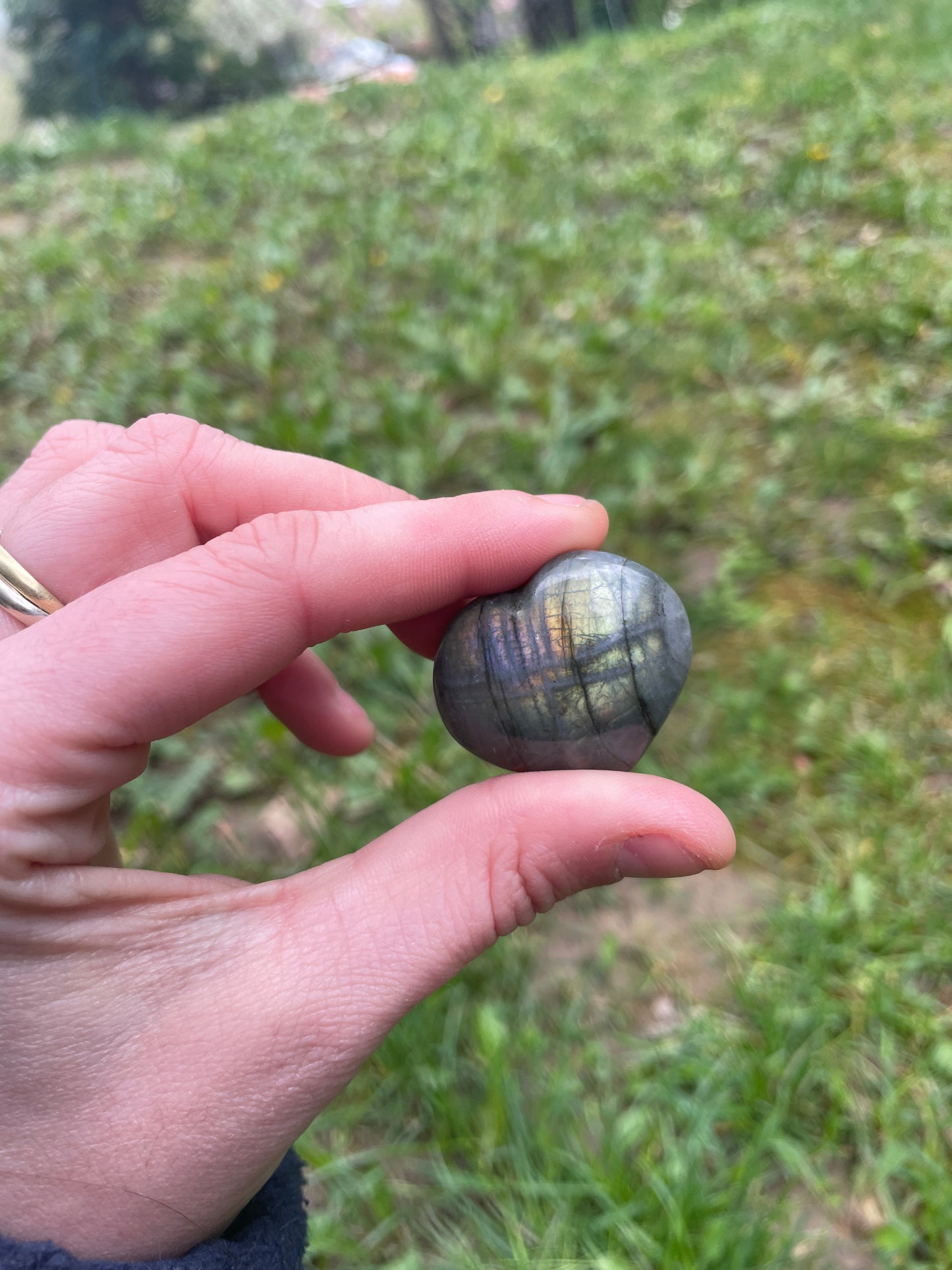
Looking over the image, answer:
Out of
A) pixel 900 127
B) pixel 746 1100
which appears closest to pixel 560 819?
pixel 746 1100

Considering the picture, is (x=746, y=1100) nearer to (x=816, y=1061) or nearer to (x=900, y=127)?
(x=816, y=1061)

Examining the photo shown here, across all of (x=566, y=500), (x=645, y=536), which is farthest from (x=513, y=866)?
(x=645, y=536)

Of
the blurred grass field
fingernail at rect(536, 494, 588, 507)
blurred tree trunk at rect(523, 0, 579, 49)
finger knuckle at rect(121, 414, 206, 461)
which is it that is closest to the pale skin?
fingernail at rect(536, 494, 588, 507)

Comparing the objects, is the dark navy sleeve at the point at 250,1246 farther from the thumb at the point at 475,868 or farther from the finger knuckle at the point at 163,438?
the finger knuckle at the point at 163,438

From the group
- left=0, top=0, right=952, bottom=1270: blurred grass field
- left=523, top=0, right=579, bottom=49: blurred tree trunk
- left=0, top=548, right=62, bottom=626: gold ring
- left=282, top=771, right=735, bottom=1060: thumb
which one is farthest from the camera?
left=523, top=0, right=579, bottom=49: blurred tree trunk

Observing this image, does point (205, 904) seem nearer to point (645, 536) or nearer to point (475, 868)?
point (475, 868)

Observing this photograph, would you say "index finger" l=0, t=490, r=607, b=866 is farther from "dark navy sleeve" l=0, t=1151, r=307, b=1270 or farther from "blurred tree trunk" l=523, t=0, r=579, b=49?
"blurred tree trunk" l=523, t=0, r=579, b=49

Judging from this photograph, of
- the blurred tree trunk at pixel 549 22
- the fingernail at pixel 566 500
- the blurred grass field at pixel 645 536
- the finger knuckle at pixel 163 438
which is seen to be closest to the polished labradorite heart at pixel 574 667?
the fingernail at pixel 566 500
